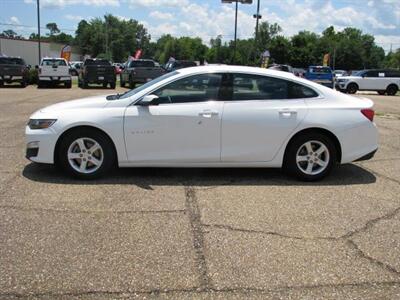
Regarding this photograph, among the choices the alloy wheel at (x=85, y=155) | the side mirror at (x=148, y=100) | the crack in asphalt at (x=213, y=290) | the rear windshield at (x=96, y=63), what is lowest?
the crack in asphalt at (x=213, y=290)

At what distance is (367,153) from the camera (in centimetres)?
705

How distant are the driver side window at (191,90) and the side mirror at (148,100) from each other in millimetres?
114

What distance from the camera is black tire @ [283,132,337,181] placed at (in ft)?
22.6

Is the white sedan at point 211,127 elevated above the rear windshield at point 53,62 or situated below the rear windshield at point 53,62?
below

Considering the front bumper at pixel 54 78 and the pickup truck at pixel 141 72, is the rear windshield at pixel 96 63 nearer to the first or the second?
the pickup truck at pixel 141 72

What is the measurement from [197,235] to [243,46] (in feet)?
420

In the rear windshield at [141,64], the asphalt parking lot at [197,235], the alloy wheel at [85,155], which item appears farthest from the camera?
the rear windshield at [141,64]

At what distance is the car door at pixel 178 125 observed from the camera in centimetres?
655

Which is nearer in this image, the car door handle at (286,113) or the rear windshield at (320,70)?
the car door handle at (286,113)

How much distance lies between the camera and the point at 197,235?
481 cm

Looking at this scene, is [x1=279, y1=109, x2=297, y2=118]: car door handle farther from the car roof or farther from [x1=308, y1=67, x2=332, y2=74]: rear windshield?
[x1=308, y1=67, x2=332, y2=74]: rear windshield

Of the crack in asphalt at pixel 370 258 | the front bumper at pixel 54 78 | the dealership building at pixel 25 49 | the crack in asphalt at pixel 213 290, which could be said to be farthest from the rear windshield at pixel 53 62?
the dealership building at pixel 25 49

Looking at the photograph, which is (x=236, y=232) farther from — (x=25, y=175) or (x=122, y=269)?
(x=25, y=175)

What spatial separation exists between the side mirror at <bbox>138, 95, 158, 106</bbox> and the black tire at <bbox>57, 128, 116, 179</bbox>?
646mm
